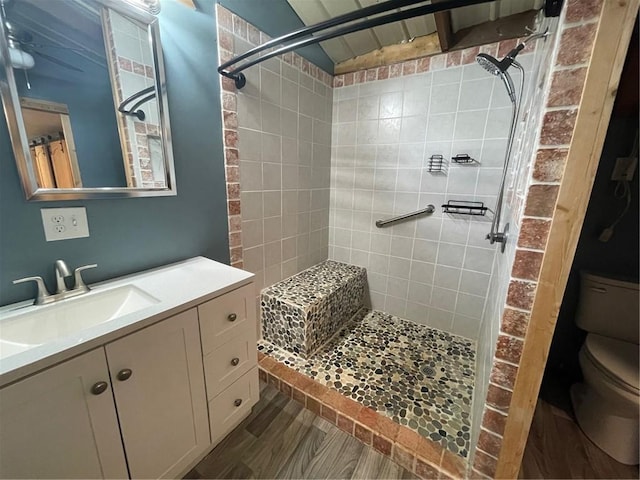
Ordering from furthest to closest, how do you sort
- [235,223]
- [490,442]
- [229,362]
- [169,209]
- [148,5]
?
[235,223], [169,209], [229,362], [148,5], [490,442]

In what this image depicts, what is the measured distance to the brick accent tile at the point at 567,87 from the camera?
2.07 feet

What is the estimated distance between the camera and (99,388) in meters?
0.72

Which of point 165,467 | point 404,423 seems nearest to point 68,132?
point 165,467

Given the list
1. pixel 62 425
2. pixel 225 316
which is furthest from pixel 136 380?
pixel 225 316

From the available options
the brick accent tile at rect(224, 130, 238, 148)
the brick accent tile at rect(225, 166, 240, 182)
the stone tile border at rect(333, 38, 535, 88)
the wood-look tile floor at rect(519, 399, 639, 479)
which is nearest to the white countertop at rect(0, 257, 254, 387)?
the brick accent tile at rect(225, 166, 240, 182)

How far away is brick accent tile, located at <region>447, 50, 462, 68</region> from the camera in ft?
5.39

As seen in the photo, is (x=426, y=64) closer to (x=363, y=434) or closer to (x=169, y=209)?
(x=169, y=209)

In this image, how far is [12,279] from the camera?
85 cm

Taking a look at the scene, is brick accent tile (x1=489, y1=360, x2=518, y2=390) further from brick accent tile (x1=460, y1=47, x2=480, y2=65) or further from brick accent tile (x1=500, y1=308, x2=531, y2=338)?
brick accent tile (x1=460, y1=47, x2=480, y2=65)

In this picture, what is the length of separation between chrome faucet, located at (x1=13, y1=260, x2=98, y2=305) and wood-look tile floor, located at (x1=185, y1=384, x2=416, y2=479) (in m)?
0.93

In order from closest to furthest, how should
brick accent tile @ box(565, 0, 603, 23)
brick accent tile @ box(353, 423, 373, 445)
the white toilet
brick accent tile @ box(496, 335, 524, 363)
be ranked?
brick accent tile @ box(565, 0, 603, 23)
brick accent tile @ box(496, 335, 524, 363)
the white toilet
brick accent tile @ box(353, 423, 373, 445)

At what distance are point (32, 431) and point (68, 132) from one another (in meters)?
0.95

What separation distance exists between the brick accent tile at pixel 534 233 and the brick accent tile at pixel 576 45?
408 mm

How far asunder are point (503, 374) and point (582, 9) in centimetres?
105
